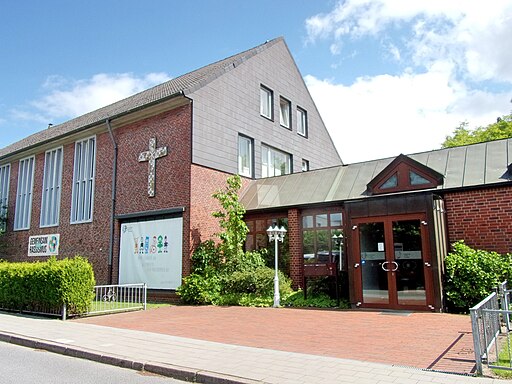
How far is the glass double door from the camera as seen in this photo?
11320 mm

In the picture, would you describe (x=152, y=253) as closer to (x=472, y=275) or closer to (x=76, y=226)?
(x=76, y=226)

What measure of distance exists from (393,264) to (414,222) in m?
1.27

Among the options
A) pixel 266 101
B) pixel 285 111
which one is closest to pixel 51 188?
pixel 266 101

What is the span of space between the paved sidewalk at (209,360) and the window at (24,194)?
50.5ft

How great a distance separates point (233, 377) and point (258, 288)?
28.4 feet

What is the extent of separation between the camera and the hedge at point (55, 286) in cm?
1172

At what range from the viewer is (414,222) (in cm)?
1170

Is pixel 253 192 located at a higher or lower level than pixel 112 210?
higher

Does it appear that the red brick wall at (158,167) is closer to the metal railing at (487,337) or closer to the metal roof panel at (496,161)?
the metal roof panel at (496,161)

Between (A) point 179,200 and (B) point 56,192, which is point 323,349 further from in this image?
(B) point 56,192

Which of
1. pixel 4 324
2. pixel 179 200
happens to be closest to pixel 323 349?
pixel 4 324

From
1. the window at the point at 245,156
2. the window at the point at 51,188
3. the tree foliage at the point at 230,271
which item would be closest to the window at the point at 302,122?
the window at the point at 245,156

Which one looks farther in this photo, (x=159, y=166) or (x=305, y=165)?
(x=305, y=165)

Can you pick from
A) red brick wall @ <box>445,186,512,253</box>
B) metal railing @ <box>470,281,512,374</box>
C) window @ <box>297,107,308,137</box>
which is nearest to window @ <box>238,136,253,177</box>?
window @ <box>297,107,308,137</box>
